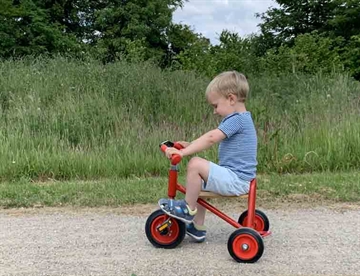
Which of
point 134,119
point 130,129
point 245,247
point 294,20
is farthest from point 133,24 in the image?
point 245,247

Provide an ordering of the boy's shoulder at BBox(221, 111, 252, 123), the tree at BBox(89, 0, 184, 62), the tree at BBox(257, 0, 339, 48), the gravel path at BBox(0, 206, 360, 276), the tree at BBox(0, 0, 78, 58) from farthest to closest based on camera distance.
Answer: the tree at BBox(89, 0, 184, 62) → the tree at BBox(257, 0, 339, 48) → the tree at BBox(0, 0, 78, 58) → the boy's shoulder at BBox(221, 111, 252, 123) → the gravel path at BBox(0, 206, 360, 276)

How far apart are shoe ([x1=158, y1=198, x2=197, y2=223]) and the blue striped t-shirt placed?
476mm

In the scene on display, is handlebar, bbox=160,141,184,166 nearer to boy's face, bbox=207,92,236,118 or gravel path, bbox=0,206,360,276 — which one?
boy's face, bbox=207,92,236,118

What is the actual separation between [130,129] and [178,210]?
4909 millimetres

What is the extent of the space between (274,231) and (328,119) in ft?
15.3

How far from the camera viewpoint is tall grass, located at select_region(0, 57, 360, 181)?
7.38 meters

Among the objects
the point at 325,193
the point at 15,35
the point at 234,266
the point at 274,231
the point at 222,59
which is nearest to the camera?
the point at 234,266

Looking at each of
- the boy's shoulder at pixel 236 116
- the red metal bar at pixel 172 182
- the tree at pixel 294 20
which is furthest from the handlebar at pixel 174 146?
the tree at pixel 294 20

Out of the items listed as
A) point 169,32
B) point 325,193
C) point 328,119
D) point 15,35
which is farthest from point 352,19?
point 325,193

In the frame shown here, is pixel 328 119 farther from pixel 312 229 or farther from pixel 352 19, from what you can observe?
pixel 352 19

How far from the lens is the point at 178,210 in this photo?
4.04 metres

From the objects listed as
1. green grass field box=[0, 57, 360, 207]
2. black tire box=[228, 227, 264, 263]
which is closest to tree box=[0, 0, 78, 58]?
green grass field box=[0, 57, 360, 207]

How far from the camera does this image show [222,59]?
1938 cm

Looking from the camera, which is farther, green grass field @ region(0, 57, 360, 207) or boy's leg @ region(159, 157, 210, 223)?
green grass field @ region(0, 57, 360, 207)
